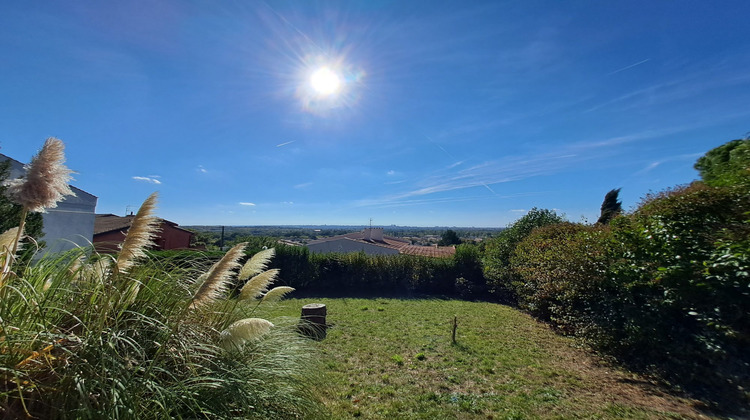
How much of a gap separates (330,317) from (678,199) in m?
8.57

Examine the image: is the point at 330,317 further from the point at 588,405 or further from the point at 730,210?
the point at 730,210

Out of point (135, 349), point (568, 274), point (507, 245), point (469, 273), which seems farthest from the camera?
point (469, 273)

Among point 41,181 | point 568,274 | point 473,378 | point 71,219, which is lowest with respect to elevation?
point 473,378

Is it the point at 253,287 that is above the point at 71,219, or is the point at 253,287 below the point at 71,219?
below

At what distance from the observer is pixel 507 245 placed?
1276 cm

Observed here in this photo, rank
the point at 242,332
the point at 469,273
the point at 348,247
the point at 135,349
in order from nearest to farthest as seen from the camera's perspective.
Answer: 1. the point at 135,349
2. the point at 242,332
3. the point at 469,273
4. the point at 348,247

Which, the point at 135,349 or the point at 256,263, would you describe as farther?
the point at 256,263

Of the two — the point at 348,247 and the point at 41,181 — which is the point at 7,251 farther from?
the point at 348,247

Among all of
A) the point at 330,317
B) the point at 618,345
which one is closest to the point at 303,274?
the point at 330,317

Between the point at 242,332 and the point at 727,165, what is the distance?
7.38 meters

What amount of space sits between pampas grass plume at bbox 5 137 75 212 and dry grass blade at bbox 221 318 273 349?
4.12 ft

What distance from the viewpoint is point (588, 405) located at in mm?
3744

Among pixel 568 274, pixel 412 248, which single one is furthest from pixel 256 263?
pixel 412 248

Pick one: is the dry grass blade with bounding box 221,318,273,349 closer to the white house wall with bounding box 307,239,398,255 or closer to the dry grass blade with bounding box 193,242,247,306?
the dry grass blade with bounding box 193,242,247,306
